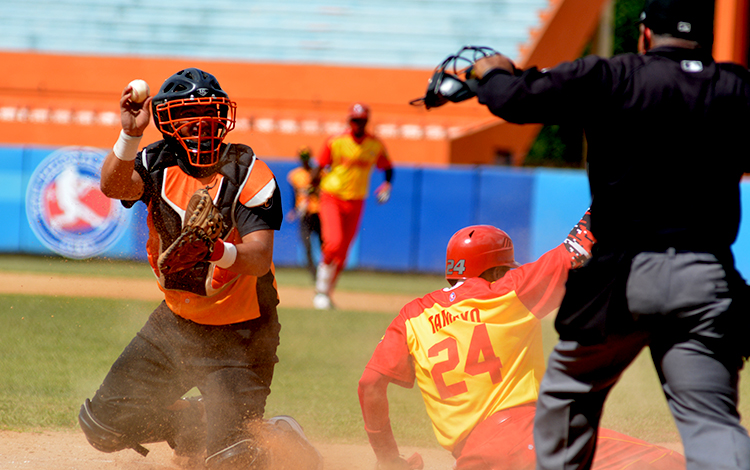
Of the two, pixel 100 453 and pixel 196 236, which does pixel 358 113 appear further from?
pixel 196 236

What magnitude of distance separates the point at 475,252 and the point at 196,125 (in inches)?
52.4

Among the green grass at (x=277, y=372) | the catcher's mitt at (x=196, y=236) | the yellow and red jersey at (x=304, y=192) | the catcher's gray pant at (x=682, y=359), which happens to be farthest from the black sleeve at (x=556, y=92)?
the yellow and red jersey at (x=304, y=192)

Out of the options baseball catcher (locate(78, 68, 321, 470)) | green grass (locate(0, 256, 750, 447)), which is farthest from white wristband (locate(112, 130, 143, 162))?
green grass (locate(0, 256, 750, 447))

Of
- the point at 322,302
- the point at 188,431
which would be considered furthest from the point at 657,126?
the point at 322,302

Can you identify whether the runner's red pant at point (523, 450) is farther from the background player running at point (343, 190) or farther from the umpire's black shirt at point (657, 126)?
the background player running at point (343, 190)

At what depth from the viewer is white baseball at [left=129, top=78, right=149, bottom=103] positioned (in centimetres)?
325

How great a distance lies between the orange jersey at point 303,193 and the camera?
37.4 ft

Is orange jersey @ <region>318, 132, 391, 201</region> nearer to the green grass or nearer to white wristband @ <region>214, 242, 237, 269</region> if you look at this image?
the green grass

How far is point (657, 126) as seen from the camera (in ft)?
7.90

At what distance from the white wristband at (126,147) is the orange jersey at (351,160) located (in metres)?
6.64

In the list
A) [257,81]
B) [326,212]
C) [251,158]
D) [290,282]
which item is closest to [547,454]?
[251,158]

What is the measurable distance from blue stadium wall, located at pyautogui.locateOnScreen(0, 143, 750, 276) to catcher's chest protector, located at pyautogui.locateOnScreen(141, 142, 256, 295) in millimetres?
9348

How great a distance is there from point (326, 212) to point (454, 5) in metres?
12.0

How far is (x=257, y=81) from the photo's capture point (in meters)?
18.2
